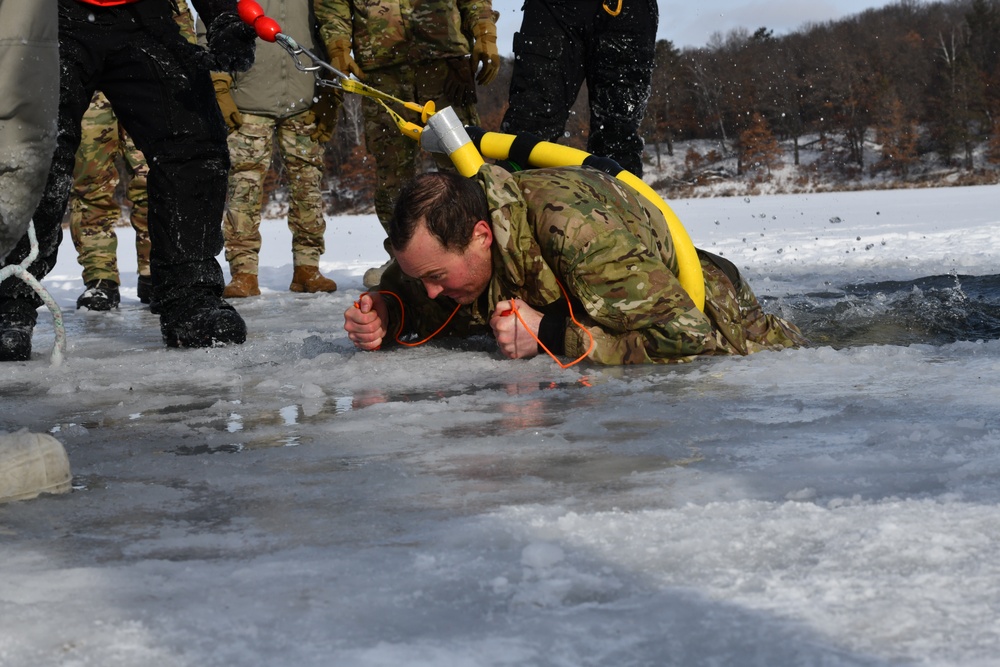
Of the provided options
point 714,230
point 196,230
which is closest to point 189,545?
point 196,230

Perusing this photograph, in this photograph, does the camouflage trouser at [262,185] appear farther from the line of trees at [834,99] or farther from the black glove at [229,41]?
the line of trees at [834,99]

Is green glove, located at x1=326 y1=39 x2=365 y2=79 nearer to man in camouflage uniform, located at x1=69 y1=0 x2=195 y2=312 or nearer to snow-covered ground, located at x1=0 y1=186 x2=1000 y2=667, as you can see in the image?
man in camouflage uniform, located at x1=69 y1=0 x2=195 y2=312

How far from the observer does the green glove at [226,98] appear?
19.9 feet

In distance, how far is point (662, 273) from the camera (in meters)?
3.13

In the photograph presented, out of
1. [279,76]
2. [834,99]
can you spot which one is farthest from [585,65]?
[834,99]

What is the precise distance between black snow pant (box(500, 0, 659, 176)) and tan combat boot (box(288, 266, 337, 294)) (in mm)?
1925

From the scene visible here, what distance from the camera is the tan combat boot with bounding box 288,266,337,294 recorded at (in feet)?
22.1

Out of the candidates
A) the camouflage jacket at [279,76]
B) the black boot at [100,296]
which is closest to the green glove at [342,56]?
the camouflage jacket at [279,76]

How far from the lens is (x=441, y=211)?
3018 mm

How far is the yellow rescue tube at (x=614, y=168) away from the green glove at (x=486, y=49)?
6.71 ft

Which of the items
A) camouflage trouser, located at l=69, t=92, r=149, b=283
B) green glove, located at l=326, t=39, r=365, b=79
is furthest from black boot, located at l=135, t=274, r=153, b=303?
green glove, located at l=326, t=39, r=365, b=79

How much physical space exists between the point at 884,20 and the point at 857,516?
76272 mm

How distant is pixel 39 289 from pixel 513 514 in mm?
1868

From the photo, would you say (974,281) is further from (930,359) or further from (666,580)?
(666,580)
